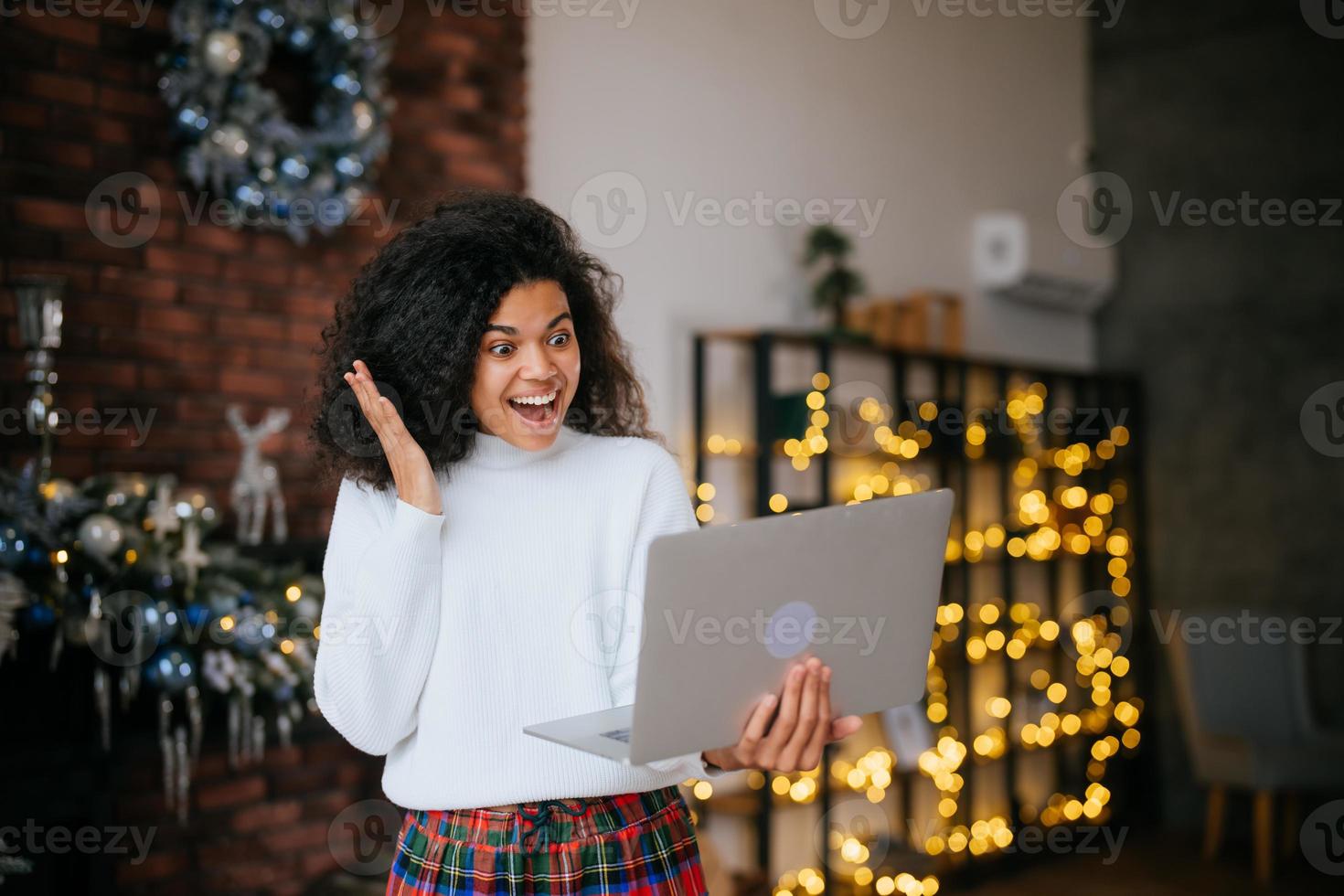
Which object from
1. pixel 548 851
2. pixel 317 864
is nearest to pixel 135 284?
pixel 317 864

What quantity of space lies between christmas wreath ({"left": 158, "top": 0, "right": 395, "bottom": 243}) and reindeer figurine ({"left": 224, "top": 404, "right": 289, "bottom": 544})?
1.44ft

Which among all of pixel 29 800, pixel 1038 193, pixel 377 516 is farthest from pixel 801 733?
pixel 1038 193

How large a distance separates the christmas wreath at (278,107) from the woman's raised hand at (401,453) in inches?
56.4

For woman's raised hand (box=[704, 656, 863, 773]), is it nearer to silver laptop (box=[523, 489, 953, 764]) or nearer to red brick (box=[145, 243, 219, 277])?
silver laptop (box=[523, 489, 953, 764])

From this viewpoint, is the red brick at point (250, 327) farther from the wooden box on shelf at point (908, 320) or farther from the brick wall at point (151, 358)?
the wooden box on shelf at point (908, 320)

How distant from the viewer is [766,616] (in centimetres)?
106

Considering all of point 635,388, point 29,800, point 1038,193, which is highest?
point 1038,193

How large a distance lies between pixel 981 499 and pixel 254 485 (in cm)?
276

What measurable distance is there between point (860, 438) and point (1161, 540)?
76.1 inches

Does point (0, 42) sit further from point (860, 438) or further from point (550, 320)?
point (860, 438)

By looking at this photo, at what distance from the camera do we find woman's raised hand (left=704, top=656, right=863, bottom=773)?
1107mm

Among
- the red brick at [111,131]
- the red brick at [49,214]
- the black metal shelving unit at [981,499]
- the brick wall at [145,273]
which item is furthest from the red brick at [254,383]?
the black metal shelving unit at [981,499]

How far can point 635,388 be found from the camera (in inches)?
59.4

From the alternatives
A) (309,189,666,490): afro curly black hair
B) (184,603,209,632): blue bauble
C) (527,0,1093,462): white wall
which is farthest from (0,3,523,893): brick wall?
(309,189,666,490): afro curly black hair
